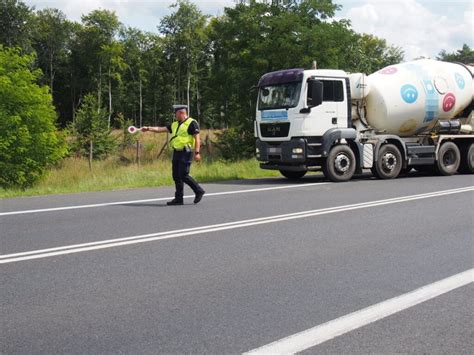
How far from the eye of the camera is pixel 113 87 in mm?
68188

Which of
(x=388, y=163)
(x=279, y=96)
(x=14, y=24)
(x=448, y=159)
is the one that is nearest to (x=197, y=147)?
(x=279, y=96)

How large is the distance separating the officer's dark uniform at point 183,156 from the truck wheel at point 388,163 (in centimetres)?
699

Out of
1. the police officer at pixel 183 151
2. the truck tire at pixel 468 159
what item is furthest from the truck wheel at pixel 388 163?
the police officer at pixel 183 151

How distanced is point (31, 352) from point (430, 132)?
1538cm

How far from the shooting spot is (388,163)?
1545cm

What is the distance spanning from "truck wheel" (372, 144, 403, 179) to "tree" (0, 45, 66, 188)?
458 inches

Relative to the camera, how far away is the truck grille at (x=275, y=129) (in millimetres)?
14359

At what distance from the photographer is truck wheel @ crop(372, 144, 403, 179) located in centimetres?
1524

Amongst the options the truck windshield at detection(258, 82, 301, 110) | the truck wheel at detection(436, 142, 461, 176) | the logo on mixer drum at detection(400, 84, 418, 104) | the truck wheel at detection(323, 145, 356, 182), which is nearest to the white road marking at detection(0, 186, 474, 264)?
the truck wheel at detection(323, 145, 356, 182)

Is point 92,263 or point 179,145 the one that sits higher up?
point 179,145

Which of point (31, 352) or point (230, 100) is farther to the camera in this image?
point (230, 100)

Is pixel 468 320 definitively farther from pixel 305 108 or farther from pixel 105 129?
pixel 105 129

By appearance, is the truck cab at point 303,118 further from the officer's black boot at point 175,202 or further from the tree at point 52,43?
the tree at point 52,43

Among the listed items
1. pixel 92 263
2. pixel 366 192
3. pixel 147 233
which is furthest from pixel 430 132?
pixel 92 263
